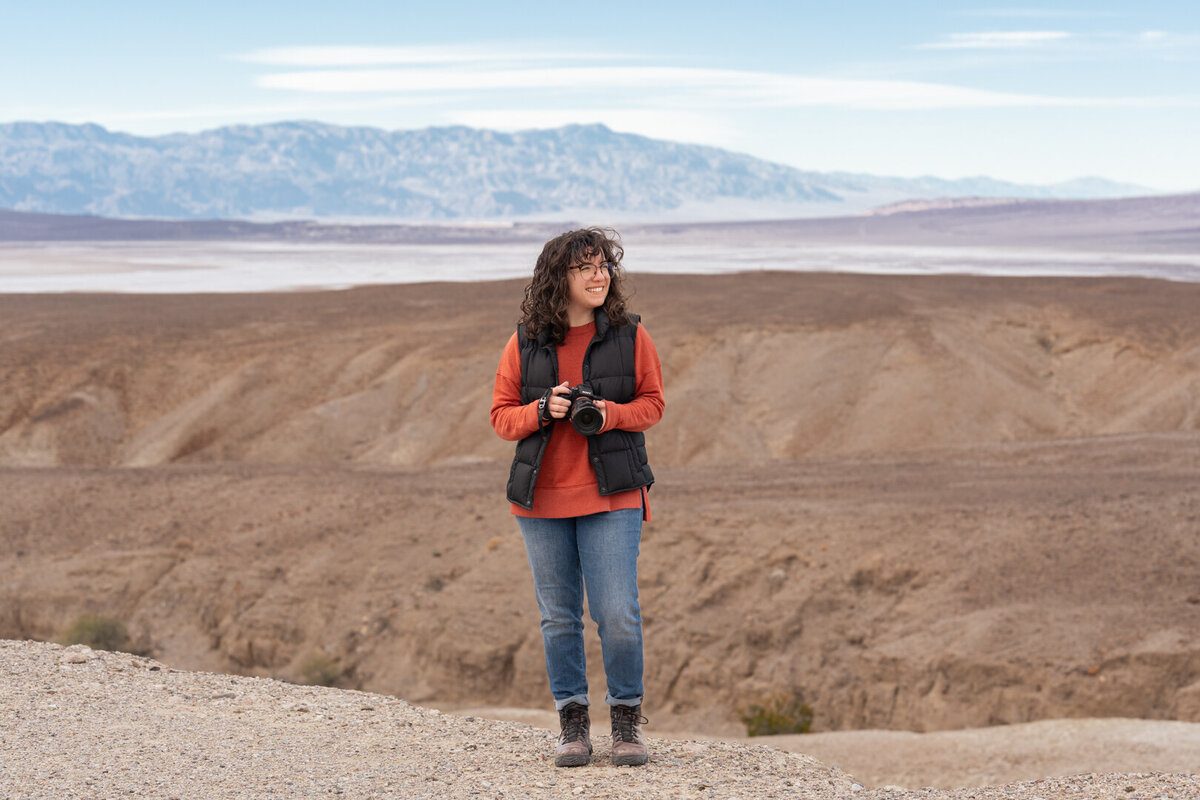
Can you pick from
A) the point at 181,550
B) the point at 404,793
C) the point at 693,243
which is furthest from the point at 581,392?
the point at 693,243

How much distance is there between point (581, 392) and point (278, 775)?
7.12 ft

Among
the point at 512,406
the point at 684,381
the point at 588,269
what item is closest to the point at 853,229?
the point at 684,381

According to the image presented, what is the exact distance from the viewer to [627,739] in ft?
17.0

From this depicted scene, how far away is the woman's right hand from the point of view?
4727 millimetres

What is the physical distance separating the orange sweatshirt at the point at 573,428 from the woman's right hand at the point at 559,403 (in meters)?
0.09

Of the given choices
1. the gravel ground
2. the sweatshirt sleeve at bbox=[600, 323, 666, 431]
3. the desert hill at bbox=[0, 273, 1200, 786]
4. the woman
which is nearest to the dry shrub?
the desert hill at bbox=[0, 273, 1200, 786]

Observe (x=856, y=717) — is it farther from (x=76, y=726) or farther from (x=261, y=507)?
(x=261, y=507)

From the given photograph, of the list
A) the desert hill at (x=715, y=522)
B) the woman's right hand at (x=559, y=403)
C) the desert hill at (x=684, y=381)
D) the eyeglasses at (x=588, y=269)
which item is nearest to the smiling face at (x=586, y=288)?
the eyeglasses at (x=588, y=269)

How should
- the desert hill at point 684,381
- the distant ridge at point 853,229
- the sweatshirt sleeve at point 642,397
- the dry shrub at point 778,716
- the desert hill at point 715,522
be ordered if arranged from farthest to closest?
the distant ridge at point 853,229 → the desert hill at point 684,381 → the desert hill at point 715,522 → the dry shrub at point 778,716 → the sweatshirt sleeve at point 642,397

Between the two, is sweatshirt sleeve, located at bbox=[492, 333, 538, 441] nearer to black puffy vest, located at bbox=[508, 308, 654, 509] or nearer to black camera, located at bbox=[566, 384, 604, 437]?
black puffy vest, located at bbox=[508, 308, 654, 509]

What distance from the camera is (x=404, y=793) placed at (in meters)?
4.85

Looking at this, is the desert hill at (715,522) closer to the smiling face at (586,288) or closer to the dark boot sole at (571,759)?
the dark boot sole at (571,759)

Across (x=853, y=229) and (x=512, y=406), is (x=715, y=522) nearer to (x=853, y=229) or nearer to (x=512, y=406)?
(x=512, y=406)

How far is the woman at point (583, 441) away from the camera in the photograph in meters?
4.87
